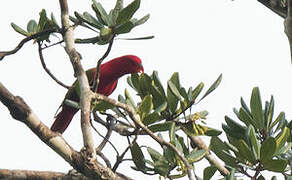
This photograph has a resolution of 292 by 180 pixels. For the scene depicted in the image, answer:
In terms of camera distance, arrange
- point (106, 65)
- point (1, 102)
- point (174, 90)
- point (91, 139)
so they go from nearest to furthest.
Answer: point (91, 139) → point (1, 102) → point (174, 90) → point (106, 65)

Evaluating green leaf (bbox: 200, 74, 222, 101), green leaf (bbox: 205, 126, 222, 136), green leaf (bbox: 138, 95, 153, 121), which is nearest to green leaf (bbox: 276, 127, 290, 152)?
green leaf (bbox: 205, 126, 222, 136)

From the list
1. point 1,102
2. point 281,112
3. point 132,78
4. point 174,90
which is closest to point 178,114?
point 174,90

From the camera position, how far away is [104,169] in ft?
7.54

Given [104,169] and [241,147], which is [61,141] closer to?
[104,169]

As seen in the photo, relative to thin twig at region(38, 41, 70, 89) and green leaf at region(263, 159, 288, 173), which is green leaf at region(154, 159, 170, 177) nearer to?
green leaf at region(263, 159, 288, 173)

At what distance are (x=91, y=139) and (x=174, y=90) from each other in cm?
58

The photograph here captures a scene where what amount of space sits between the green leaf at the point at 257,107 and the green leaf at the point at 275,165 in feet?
1.03

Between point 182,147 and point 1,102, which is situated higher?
point 1,102

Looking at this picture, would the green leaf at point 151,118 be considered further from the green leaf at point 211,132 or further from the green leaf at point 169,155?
the green leaf at point 211,132

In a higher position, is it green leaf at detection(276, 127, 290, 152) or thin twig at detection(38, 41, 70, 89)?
thin twig at detection(38, 41, 70, 89)

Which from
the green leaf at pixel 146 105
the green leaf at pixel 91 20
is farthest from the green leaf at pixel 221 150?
the green leaf at pixel 91 20

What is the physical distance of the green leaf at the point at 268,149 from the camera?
237 centimetres

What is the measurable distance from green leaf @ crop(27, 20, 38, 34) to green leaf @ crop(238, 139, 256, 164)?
121 centimetres

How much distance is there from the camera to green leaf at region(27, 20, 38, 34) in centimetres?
286
